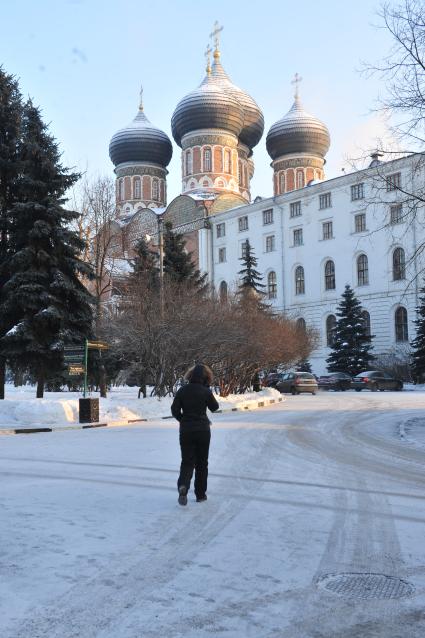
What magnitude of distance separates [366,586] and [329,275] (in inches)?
2181

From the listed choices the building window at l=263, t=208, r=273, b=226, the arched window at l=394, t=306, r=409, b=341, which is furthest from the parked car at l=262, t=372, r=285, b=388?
the building window at l=263, t=208, r=273, b=226

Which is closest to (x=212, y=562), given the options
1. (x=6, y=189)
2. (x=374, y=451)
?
(x=374, y=451)

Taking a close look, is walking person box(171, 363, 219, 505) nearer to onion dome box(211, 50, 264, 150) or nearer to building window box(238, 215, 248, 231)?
building window box(238, 215, 248, 231)

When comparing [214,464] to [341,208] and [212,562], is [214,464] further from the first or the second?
[341,208]

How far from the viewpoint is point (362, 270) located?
5575cm

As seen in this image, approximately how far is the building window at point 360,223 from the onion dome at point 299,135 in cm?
1844

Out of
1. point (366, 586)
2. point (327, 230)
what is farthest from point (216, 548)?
point (327, 230)

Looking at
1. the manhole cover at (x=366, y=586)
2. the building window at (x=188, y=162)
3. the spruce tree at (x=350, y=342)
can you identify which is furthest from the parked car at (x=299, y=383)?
the building window at (x=188, y=162)

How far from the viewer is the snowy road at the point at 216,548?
12.2 feet

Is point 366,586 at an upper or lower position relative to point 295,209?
lower

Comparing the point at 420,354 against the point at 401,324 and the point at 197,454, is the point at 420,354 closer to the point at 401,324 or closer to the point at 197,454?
the point at 401,324

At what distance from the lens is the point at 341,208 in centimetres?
5672

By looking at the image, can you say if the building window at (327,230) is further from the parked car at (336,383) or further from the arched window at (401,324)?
the parked car at (336,383)

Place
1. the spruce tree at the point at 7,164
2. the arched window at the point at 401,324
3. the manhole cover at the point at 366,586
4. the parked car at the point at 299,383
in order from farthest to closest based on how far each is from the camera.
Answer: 1. the arched window at the point at 401,324
2. the parked car at the point at 299,383
3. the spruce tree at the point at 7,164
4. the manhole cover at the point at 366,586
